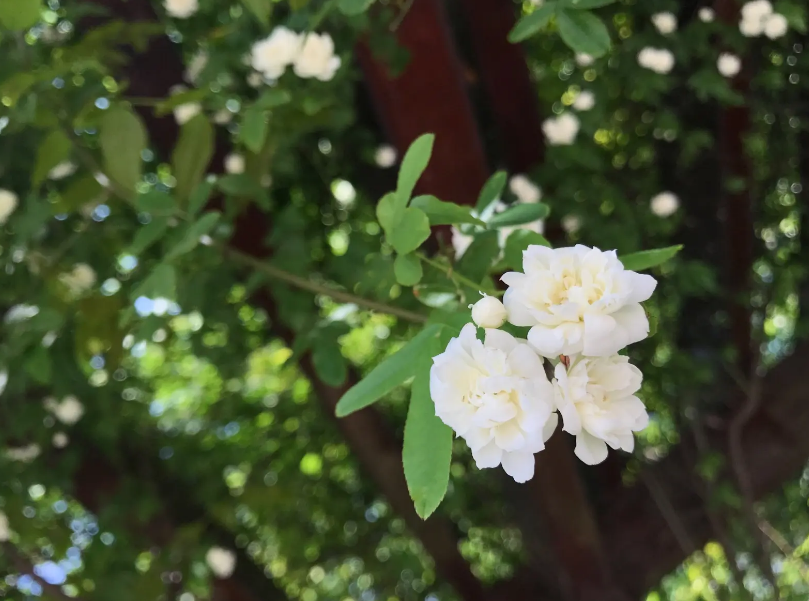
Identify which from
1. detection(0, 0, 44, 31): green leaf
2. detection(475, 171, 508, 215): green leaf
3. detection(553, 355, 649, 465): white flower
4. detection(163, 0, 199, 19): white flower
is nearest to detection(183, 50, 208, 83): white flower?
detection(163, 0, 199, 19): white flower

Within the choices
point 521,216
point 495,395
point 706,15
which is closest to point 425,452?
point 495,395

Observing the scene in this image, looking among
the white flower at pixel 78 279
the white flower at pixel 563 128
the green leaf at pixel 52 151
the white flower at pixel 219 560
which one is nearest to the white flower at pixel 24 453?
the white flower at pixel 219 560

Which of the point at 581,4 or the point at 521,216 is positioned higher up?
the point at 581,4

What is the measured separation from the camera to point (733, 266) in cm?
133

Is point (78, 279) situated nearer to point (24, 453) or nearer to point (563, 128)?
point (24, 453)

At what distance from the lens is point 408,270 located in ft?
1.61

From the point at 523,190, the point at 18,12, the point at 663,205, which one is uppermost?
the point at 18,12

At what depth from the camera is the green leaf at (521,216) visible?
22.7 inches

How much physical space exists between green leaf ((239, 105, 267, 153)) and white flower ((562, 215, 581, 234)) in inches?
22.4

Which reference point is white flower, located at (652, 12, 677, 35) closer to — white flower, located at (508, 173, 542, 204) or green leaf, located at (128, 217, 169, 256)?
white flower, located at (508, 173, 542, 204)

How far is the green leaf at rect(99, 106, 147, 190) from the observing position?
0.73m

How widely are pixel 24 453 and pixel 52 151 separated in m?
0.73

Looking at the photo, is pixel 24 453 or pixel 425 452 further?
pixel 24 453

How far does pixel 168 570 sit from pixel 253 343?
491mm
